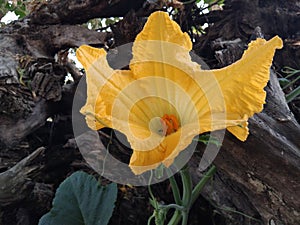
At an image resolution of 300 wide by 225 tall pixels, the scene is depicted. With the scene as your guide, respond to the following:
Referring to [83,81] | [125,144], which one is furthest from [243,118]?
[83,81]

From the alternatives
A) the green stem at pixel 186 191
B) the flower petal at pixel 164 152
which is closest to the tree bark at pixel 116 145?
the green stem at pixel 186 191

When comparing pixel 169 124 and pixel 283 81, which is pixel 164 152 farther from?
pixel 283 81

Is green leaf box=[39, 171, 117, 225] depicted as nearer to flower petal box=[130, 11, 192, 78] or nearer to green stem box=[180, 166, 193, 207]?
green stem box=[180, 166, 193, 207]

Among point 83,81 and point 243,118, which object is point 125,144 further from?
point 243,118

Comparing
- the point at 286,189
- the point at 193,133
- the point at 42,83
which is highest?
the point at 193,133

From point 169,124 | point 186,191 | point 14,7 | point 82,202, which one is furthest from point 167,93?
point 14,7

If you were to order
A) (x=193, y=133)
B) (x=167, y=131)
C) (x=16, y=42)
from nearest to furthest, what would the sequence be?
(x=193, y=133) → (x=167, y=131) → (x=16, y=42)
